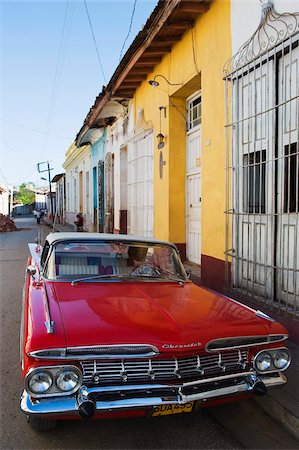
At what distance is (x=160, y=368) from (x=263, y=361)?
76cm

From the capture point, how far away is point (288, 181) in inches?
171

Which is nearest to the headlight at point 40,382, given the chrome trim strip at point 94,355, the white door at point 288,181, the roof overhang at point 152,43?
the chrome trim strip at point 94,355

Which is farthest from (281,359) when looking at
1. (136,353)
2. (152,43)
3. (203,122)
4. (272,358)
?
(152,43)

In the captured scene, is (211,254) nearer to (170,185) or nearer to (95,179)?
(170,185)

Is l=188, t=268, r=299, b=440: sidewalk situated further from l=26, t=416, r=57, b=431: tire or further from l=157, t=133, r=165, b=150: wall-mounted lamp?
l=157, t=133, r=165, b=150: wall-mounted lamp

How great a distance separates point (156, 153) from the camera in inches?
352

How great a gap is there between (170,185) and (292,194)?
394 centimetres

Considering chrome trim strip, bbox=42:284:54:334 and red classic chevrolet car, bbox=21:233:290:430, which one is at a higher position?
chrome trim strip, bbox=42:284:54:334

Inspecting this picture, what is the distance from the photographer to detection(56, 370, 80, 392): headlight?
231 centimetres

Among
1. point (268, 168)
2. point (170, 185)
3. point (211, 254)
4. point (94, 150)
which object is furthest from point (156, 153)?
point (94, 150)

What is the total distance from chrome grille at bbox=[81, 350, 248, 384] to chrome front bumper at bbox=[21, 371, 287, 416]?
0.06 metres

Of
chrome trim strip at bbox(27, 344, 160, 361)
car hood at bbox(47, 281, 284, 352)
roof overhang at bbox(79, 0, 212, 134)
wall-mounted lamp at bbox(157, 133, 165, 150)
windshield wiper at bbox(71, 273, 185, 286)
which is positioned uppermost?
roof overhang at bbox(79, 0, 212, 134)

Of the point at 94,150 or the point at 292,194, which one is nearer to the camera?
the point at 292,194

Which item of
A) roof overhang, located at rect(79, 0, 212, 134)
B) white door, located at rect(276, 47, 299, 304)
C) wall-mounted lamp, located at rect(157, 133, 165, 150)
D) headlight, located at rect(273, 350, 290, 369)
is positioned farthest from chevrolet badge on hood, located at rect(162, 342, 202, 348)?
wall-mounted lamp, located at rect(157, 133, 165, 150)
